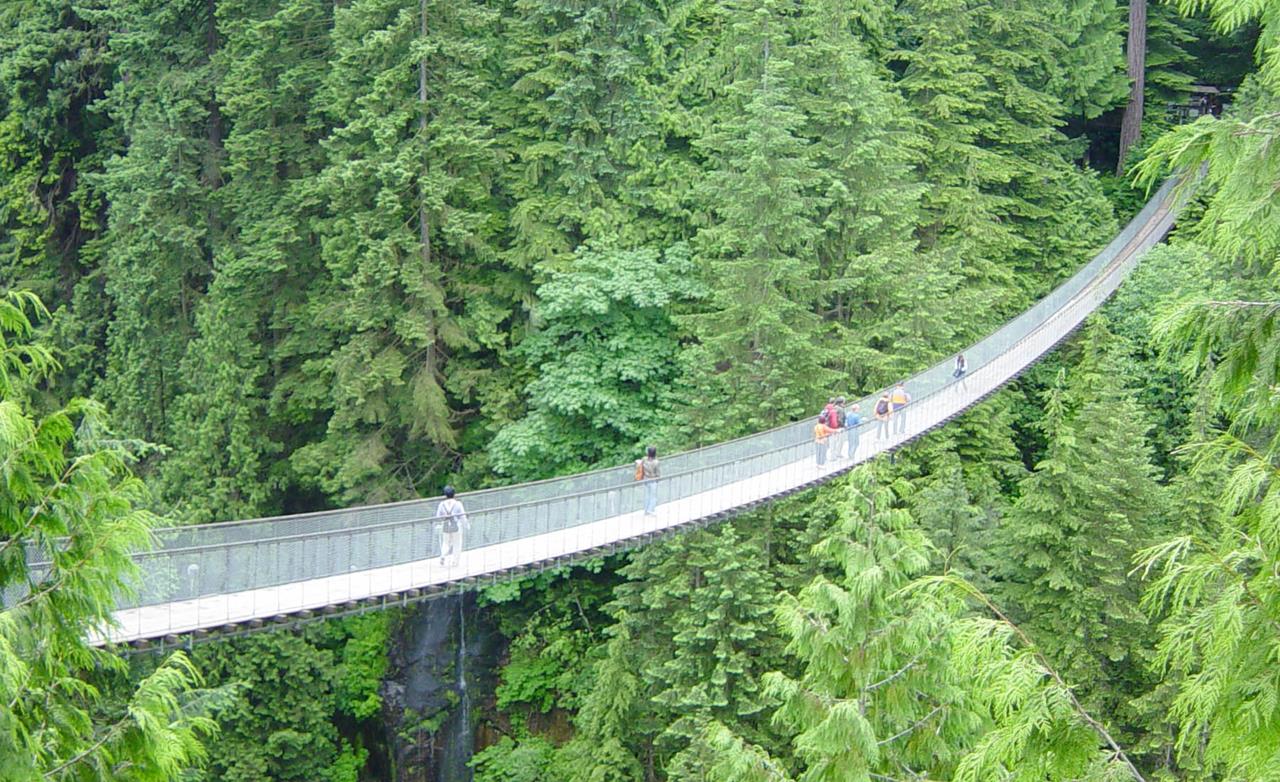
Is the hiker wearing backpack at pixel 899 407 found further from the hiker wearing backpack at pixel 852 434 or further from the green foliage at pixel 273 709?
the green foliage at pixel 273 709

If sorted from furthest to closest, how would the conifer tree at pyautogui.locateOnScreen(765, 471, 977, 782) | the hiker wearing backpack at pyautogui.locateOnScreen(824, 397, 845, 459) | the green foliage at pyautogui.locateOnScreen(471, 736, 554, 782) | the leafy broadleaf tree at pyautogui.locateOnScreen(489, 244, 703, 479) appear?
the leafy broadleaf tree at pyautogui.locateOnScreen(489, 244, 703, 479) < the green foliage at pyautogui.locateOnScreen(471, 736, 554, 782) < the hiker wearing backpack at pyautogui.locateOnScreen(824, 397, 845, 459) < the conifer tree at pyautogui.locateOnScreen(765, 471, 977, 782)

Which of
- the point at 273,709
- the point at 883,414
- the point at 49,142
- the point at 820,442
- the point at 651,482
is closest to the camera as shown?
the point at 651,482

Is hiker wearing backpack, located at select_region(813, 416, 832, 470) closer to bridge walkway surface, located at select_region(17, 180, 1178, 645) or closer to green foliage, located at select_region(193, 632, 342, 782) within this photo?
bridge walkway surface, located at select_region(17, 180, 1178, 645)

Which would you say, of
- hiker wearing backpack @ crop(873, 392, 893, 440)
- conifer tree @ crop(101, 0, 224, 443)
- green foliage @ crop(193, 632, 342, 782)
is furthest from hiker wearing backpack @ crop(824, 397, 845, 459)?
conifer tree @ crop(101, 0, 224, 443)

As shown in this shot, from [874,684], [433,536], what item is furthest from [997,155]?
[874,684]

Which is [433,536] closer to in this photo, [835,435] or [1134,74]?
[835,435]

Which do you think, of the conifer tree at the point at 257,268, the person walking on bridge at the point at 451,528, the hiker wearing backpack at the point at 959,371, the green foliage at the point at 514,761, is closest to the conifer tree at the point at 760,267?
the hiker wearing backpack at the point at 959,371

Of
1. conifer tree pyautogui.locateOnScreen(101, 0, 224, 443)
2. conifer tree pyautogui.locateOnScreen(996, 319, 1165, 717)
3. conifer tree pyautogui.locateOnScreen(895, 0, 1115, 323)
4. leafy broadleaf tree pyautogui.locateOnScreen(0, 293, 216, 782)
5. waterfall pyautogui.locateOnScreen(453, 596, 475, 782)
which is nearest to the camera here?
leafy broadleaf tree pyautogui.locateOnScreen(0, 293, 216, 782)
